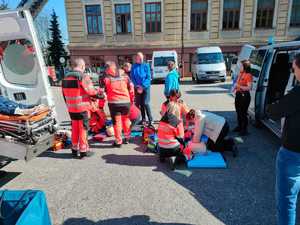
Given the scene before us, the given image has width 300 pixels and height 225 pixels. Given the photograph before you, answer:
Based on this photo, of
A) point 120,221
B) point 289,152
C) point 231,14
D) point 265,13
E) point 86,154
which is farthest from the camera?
point 231,14

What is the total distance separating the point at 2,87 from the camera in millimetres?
4602

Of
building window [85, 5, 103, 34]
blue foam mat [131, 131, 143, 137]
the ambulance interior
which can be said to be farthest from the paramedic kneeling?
building window [85, 5, 103, 34]

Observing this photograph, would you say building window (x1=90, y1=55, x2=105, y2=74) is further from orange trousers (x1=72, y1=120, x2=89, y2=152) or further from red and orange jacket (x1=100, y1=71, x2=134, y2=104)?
orange trousers (x1=72, y1=120, x2=89, y2=152)

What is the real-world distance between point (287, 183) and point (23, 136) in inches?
140

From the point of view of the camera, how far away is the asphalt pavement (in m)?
2.89

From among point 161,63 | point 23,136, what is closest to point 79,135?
point 23,136

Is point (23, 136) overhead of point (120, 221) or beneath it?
overhead

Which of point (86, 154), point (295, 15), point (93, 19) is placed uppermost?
point (93, 19)

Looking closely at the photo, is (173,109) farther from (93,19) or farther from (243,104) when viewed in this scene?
(93,19)

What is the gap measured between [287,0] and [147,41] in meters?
12.1

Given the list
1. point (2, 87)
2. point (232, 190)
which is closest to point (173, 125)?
point (232, 190)

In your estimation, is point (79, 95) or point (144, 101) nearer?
point (79, 95)

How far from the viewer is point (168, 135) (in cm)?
409

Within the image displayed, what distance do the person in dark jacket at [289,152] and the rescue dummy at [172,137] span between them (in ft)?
6.37
